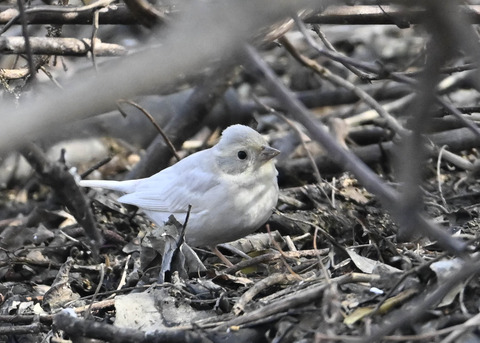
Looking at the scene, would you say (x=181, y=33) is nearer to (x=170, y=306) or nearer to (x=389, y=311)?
(x=389, y=311)

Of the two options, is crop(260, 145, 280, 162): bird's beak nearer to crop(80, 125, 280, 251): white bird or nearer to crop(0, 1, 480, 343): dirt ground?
crop(80, 125, 280, 251): white bird

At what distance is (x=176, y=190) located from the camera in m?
5.44

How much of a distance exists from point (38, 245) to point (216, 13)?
4.53 meters

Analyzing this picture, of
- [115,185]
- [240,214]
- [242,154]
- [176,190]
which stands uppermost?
[242,154]

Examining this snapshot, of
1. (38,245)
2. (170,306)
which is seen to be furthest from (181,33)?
(38,245)

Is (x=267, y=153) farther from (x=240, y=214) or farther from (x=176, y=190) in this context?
(x=176, y=190)

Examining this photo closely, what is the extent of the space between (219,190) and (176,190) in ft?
1.46

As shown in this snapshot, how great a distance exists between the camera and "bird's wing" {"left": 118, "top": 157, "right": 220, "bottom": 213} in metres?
5.22

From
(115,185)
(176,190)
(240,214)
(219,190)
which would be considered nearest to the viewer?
(240,214)

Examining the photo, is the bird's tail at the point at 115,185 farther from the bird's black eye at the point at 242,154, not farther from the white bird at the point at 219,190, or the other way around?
the bird's black eye at the point at 242,154

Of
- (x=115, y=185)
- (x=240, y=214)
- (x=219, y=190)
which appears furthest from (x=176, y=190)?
(x=240, y=214)

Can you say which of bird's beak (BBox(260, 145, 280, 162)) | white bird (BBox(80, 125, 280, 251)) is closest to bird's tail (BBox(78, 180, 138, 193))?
white bird (BBox(80, 125, 280, 251))

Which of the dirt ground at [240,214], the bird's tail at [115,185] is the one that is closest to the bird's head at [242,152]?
the dirt ground at [240,214]

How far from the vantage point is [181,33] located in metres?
1.25
